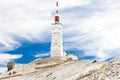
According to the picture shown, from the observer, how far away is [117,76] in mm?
48500

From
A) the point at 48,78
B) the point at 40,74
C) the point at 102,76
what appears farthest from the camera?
the point at 40,74

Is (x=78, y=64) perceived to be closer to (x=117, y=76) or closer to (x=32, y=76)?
(x=32, y=76)

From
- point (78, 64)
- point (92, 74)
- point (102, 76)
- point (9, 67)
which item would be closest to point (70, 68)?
point (78, 64)

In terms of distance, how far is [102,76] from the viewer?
5162 centimetres

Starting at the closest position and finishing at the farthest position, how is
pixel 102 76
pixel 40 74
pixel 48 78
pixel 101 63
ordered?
pixel 102 76
pixel 101 63
pixel 48 78
pixel 40 74

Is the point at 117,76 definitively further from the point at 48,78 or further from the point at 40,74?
the point at 40,74

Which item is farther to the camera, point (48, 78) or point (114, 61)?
point (48, 78)

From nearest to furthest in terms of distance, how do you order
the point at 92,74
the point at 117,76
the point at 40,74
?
the point at 117,76 < the point at 92,74 < the point at 40,74

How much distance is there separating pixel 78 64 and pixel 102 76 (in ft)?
60.0

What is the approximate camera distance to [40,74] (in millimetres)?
74125

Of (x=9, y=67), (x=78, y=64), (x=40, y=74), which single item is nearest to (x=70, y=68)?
(x=78, y=64)

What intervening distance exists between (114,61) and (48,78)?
1693 centimetres

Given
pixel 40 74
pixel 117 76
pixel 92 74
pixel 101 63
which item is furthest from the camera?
pixel 40 74

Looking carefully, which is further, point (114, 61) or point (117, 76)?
point (114, 61)
